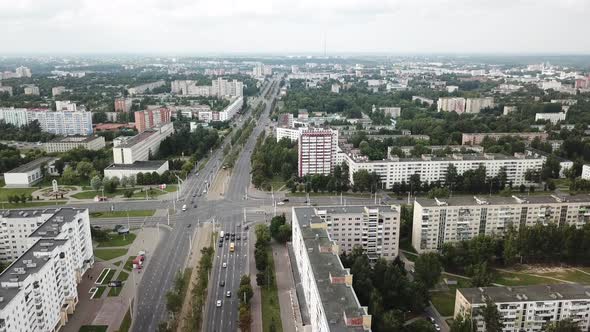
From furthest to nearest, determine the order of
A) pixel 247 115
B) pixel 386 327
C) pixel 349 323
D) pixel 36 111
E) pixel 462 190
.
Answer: pixel 247 115 < pixel 36 111 < pixel 462 190 < pixel 386 327 < pixel 349 323

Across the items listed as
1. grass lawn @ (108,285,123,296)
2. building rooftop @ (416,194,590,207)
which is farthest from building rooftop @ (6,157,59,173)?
building rooftop @ (416,194,590,207)

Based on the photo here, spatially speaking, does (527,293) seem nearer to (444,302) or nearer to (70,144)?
(444,302)

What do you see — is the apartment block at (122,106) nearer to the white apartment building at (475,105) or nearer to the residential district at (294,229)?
the residential district at (294,229)

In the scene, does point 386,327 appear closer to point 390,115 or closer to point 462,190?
point 462,190

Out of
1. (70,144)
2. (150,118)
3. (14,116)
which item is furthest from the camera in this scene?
(14,116)

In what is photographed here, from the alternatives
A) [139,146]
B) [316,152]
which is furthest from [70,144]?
[316,152]

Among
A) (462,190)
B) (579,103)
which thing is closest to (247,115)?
(462,190)
